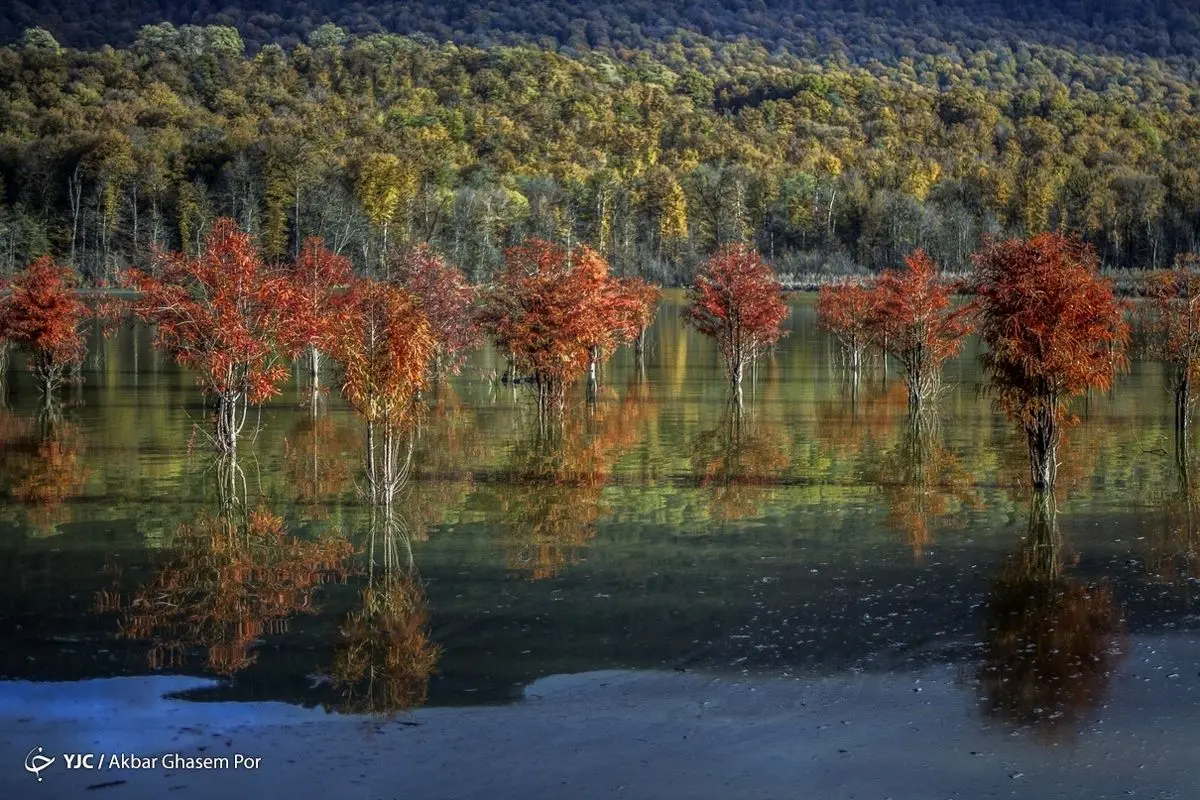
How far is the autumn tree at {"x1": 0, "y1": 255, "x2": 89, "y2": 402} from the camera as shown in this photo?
123 ft

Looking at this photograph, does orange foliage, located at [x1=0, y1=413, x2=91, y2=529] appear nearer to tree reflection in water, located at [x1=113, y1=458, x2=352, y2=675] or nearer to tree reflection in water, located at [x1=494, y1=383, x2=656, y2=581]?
tree reflection in water, located at [x1=113, y1=458, x2=352, y2=675]

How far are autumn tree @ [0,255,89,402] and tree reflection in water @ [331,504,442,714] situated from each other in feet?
79.1

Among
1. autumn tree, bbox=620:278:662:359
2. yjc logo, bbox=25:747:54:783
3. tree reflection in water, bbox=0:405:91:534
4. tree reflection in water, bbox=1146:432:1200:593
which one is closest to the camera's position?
yjc logo, bbox=25:747:54:783

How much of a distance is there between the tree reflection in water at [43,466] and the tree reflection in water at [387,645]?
19.6 ft

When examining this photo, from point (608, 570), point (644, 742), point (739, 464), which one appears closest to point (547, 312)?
point (739, 464)

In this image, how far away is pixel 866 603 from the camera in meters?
14.8

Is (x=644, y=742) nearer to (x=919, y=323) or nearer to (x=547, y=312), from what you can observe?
(x=547, y=312)

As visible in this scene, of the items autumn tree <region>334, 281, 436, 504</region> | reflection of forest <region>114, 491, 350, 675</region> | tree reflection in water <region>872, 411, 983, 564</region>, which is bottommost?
reflection of forest <region>114, 491, 350, 675</region>

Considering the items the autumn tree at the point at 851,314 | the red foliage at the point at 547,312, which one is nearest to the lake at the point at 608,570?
the red foliage at the point at 547,312

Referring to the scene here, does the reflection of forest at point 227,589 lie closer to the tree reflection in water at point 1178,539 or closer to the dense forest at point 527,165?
the tree reflection in water at point 1178,539

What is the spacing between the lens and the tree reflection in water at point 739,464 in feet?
68.8

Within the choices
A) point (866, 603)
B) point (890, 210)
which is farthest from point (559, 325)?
point (890, 210)

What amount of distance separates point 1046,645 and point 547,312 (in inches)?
747

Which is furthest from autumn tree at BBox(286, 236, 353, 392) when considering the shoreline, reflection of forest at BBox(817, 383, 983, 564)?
the shoreline
